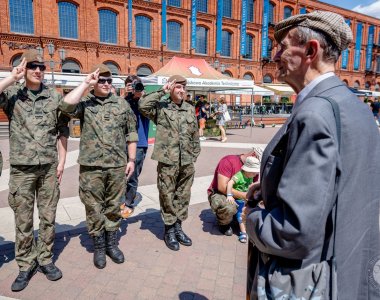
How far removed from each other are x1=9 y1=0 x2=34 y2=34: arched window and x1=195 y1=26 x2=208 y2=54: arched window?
1468 centimetres

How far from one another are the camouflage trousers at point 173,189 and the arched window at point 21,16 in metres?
23.8

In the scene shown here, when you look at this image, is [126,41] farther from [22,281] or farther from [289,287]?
[289,287]

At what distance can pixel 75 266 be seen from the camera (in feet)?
10.6

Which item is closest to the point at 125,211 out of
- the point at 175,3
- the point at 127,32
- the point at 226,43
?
the point at 127,32

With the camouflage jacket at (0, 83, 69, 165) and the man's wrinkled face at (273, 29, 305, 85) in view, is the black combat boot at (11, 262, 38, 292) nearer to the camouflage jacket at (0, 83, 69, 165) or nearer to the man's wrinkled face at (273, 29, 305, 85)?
the camouflage jacket at (0, 83, 69, 165)

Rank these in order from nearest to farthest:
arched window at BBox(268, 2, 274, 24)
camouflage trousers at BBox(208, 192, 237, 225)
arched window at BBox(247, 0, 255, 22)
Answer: camouflage trousers at BBox(208, 192, 237, 225) → arched window at BBox(247, 0, 255, 22) → arched window at BBox(268, 2, 274, 24)

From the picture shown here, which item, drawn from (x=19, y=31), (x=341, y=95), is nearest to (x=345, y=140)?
(x=341, y=95)

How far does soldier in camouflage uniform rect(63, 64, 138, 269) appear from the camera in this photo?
315 centimetres

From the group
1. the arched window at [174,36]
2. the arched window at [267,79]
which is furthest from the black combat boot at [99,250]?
the arched window at [267,79]

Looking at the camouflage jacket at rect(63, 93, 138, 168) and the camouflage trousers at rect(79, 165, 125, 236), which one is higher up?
the camouflage jacket at rect(63, 93, 138, 168)

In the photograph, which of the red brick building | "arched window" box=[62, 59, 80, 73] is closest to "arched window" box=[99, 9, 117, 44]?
the red brick building

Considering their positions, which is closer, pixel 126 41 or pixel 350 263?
pixel 350 263

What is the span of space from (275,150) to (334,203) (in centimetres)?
30

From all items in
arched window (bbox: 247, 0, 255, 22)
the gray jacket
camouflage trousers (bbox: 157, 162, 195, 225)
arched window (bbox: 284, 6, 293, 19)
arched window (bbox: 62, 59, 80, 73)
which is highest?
arched window (bbox: 284, 6, 293, 19)
